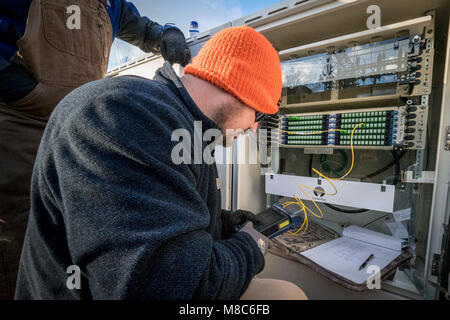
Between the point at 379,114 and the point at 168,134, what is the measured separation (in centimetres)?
91

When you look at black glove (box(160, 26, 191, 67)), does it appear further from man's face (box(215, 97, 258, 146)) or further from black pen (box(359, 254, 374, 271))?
black pen (box(359, 254, 374, 271))

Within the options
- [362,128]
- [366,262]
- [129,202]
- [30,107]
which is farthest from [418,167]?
[30,107]

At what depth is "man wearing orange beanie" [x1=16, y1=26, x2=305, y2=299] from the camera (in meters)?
0.34

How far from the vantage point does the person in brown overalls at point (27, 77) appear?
0.65m

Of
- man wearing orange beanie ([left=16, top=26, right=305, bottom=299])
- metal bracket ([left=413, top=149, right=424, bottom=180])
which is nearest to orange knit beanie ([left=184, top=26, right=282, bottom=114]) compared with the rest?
man wearing orange beanie ([left=16, top=26, right=305, bottom=299])

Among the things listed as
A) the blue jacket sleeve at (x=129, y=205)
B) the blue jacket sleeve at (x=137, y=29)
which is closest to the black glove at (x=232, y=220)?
the blue jacket sleeve at (x=129, y=205)

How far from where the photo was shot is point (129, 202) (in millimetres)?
348

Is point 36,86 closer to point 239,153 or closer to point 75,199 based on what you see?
point 75,199

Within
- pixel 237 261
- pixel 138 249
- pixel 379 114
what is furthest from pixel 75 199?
pixel 379 114

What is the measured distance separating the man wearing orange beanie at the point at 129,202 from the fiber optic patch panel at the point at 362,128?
635 mm

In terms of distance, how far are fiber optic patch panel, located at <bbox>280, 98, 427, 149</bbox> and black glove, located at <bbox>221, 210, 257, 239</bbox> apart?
505 mm

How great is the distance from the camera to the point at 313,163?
130cm

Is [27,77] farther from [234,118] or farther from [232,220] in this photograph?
[232,220]

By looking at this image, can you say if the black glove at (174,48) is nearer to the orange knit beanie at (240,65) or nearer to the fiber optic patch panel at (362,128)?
the orange knit beanie at (240,65)
